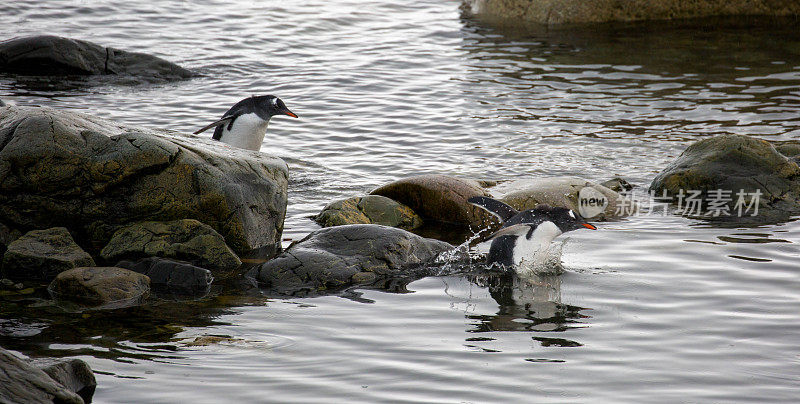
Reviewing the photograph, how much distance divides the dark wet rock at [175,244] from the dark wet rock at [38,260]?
266mm

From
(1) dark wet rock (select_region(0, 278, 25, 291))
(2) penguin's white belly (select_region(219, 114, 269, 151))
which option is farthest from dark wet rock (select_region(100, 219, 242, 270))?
(2) penguin's white belly (select_region(219, 114, 269, 151))

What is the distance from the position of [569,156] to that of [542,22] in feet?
28.1

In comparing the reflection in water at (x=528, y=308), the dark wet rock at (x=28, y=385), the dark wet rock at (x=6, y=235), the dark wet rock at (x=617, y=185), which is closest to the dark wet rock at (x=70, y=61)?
the dark wet rock at (x=6, y=235)

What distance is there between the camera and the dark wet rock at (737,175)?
29.6ft

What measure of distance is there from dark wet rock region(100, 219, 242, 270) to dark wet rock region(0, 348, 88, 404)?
2757mm

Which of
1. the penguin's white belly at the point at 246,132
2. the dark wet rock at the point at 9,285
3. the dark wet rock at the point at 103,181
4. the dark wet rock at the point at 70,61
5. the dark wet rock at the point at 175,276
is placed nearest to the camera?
the dark wet rock at the point at 9,285

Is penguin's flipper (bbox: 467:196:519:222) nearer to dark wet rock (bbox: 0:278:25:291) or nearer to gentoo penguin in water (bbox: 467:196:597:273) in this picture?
gentoo penguin in water (bbox: 467:196:597:273)

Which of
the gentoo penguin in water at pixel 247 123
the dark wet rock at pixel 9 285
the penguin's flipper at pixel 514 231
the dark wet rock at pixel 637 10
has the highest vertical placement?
the dark wet rock at pixel 637 10

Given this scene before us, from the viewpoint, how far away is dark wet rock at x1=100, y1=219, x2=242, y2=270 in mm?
7176

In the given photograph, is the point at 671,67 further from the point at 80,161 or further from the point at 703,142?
the point at 80,161

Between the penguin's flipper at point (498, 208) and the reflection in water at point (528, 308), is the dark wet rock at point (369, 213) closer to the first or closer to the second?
the penguin's flipper at point (498, 208)

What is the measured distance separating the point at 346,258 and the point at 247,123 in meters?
4.24

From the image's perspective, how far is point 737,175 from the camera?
9.31 meters

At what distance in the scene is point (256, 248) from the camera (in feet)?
25.8
